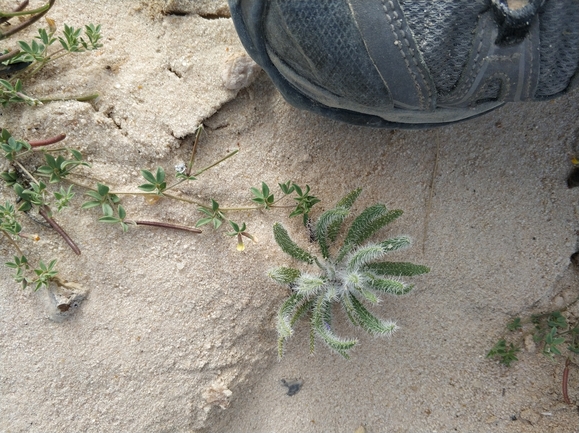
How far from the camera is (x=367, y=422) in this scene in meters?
2.33

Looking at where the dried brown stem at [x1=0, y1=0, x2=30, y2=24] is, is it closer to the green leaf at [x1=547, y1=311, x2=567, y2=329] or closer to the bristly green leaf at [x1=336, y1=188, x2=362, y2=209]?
the bristly green leaf at [x1=336, y1=188, x2=362, y2=209]

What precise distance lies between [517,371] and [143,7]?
2314 mm

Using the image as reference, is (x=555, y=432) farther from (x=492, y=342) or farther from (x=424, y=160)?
(x=424, y=160)

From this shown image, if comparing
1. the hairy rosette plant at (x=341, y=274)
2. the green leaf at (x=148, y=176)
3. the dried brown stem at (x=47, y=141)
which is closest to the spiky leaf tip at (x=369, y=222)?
the hairy rosette plant at (x=341, y=274)

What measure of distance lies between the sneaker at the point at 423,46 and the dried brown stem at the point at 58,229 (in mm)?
1071

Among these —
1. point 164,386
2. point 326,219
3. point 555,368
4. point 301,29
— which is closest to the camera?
point 301,29

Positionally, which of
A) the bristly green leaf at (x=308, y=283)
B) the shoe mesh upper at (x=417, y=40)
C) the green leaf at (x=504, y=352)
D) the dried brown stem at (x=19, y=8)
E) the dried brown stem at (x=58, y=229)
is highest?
the dried brown stem at (x=19, y=8)

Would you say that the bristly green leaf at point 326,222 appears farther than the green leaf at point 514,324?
No

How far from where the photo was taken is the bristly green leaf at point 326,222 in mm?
1935

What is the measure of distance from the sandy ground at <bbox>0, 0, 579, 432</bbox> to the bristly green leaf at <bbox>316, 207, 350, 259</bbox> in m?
0.11

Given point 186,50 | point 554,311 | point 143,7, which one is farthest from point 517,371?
point 143,7

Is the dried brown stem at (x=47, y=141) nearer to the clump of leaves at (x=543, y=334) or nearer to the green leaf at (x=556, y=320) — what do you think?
the clump of leaves at (x=543, y=334)

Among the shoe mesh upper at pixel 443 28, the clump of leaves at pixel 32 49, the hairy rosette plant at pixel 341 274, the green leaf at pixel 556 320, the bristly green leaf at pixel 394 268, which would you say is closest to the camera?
the shoe mesh upper at pixel 443 28

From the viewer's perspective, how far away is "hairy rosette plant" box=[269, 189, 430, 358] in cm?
195
